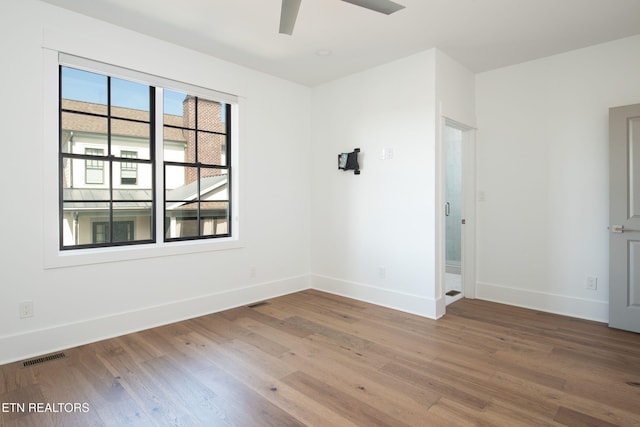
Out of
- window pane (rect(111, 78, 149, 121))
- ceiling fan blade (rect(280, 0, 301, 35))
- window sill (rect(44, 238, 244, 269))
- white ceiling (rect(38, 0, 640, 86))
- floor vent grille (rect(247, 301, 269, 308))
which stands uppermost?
white ceiling (rect(38, 0, 640, 86))

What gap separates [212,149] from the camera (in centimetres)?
395

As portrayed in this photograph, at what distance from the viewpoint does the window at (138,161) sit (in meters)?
3.07

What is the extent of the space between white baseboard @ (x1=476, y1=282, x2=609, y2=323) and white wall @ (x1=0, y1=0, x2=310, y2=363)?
239 cm

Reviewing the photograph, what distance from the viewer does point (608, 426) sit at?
1880 millimetres

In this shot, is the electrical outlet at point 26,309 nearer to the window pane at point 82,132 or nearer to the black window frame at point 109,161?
the black window frame at point 109,161

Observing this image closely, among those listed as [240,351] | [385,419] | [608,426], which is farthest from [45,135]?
[608,426]

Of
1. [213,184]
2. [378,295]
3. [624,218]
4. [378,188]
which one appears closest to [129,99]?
[213,184]

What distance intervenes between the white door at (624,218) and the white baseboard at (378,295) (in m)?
1.63

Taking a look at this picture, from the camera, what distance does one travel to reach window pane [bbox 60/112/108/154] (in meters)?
3.03

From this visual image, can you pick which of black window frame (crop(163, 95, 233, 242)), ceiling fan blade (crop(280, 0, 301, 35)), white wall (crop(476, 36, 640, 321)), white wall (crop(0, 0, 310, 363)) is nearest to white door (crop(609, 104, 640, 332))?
white wall (crop(476, 36, 640, 321))

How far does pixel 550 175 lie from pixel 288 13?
129 inches

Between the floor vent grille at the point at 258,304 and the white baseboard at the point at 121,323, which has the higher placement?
the white baseboard at the point at 121,323

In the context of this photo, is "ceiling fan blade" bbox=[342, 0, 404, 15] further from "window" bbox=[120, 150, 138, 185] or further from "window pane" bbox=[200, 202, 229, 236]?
"window pane" bbox=[200, 202, 229, 236]

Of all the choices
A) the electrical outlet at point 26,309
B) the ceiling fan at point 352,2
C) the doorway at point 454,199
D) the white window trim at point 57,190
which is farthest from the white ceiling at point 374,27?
the electrical outlet at point 26,309
